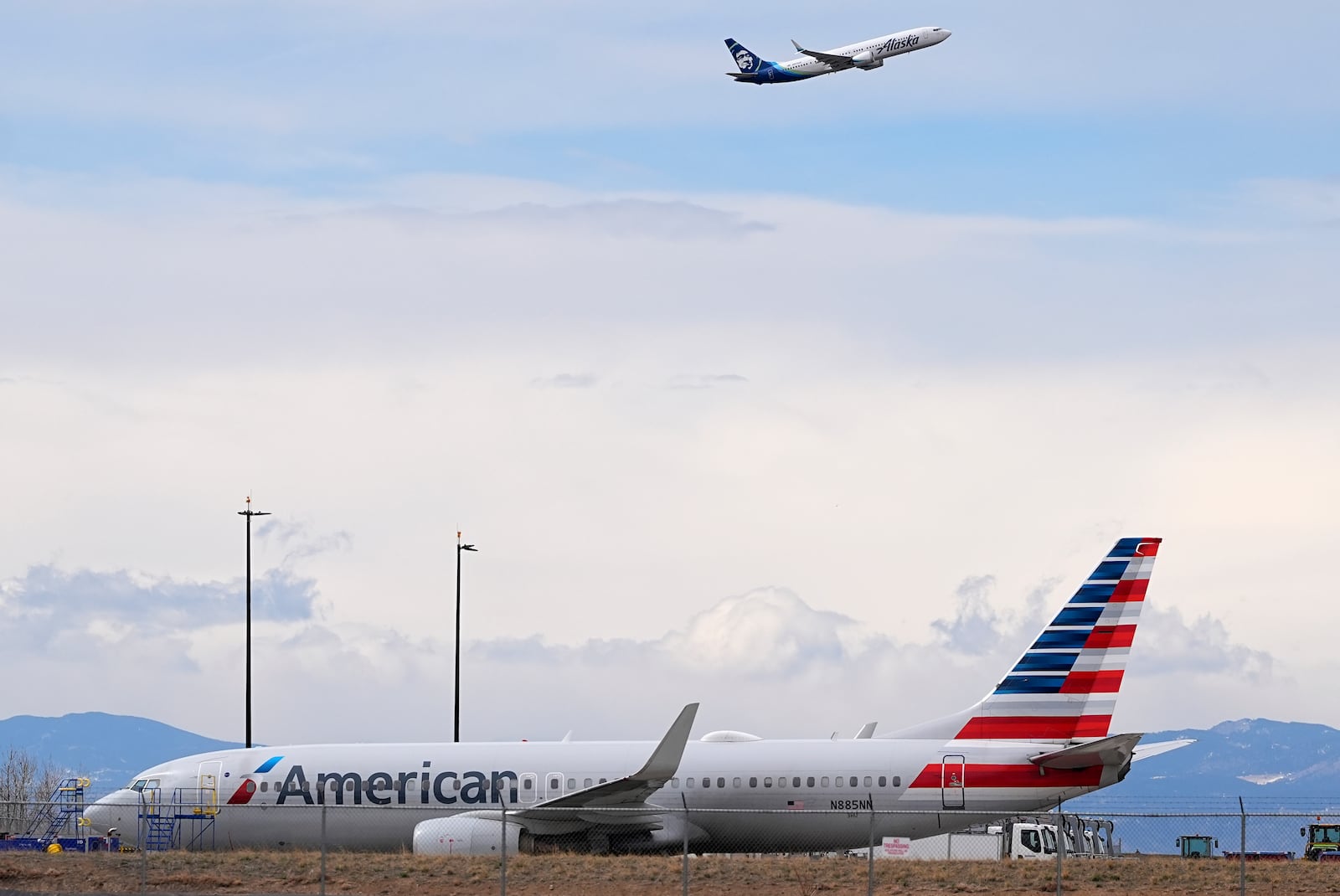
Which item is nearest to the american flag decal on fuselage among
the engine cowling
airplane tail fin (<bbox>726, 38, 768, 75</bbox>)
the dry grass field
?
the dry grass field

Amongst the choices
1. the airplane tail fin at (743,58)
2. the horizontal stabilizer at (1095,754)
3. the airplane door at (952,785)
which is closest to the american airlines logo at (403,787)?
the airplane door at (952,785)

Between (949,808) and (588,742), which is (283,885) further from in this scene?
(949,808)

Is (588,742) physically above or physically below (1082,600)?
below

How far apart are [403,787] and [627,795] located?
5583mm

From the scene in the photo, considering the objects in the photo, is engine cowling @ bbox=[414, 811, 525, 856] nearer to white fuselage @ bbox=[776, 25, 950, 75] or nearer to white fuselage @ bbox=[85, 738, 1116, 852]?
white fuselage @ bbox=[85, 738, 1116, 852]

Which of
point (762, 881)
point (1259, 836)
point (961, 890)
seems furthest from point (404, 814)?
point (1259, 836)

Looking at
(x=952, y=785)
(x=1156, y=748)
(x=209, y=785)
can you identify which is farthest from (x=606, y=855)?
(x=1156, y=748)

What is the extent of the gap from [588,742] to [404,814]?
420 centimetres

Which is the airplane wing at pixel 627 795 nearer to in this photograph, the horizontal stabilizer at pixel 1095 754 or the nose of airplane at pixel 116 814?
the horizontal stabilizer at pixel 1095 754

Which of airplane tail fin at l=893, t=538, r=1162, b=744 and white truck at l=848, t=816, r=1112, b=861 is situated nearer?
airplane tail fin at l=893, t=538, r=1162, b=744

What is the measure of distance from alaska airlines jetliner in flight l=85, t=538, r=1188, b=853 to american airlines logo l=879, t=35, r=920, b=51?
4523 centimetres

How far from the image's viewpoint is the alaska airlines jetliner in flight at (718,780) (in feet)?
124

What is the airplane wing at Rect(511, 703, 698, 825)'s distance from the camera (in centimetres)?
3609

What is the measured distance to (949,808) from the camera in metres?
38.3
